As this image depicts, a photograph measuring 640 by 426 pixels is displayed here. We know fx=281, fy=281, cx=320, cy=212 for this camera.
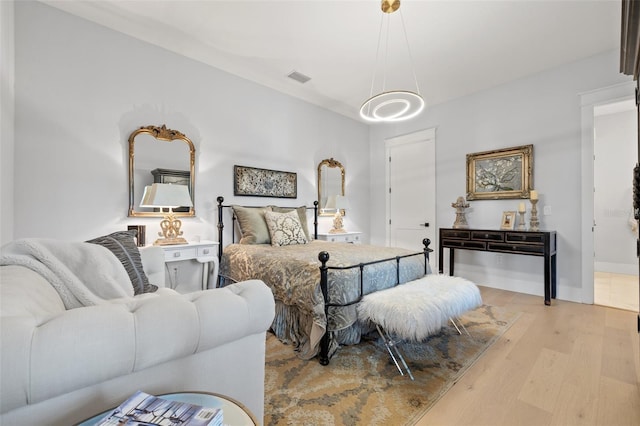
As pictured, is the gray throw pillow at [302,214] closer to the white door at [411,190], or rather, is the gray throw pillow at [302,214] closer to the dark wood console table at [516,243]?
the white door at [411,190]

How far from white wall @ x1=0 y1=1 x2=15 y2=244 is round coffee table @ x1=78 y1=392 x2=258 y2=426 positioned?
7.47ft

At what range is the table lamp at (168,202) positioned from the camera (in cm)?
275

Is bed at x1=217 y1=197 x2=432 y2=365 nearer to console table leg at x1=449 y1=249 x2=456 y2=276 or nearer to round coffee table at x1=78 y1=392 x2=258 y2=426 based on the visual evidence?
round coffee table at x1=78 y1=392 x2=258 y2=426

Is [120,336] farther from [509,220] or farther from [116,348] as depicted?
[509,220]

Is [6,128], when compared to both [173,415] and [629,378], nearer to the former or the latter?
[173,415]

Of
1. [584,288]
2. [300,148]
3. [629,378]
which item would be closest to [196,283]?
[300,148]

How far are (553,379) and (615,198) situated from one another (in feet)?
15.6

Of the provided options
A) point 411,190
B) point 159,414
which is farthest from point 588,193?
point 159,414

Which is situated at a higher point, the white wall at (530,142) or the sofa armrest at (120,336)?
the white wall at (530,142)

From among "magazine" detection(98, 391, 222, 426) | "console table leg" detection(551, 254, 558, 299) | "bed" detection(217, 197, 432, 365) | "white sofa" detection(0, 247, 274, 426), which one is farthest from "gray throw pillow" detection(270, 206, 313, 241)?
"console table leg" detection(551, 254, 558, 299)

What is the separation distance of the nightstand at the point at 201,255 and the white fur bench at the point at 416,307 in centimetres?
184

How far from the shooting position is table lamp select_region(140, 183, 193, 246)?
9.01 ft

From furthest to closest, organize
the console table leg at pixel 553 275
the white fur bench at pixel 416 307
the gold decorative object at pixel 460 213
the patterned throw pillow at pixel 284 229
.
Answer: the gold decorative object at pixel 460 213 → the console table leg at pixel 553 275 → the patterned throw pillow at pixel 284 229 → the white fur bench at pixel 416 307

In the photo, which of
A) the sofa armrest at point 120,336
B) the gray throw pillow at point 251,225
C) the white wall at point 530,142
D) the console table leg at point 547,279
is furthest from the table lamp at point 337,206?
the sofa armrest at point 120,336
